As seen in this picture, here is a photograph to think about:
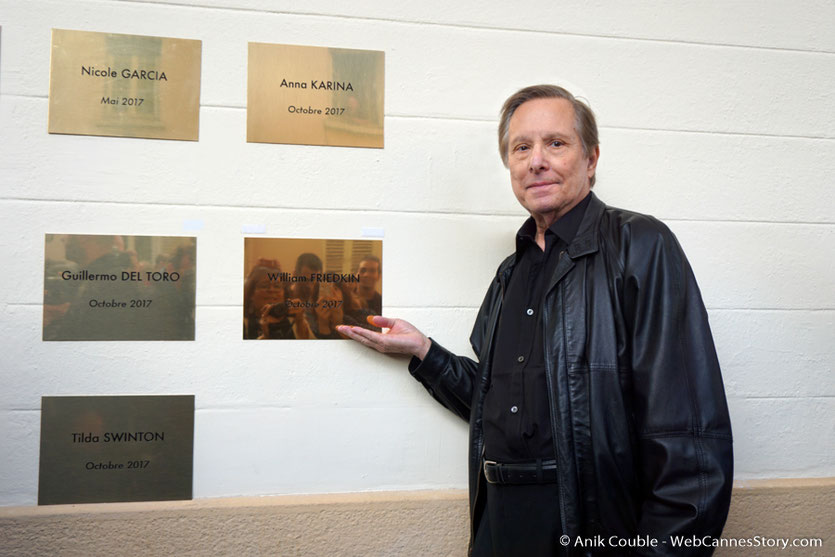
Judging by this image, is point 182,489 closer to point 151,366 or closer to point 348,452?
point 151,366

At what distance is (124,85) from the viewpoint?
62.7 inches

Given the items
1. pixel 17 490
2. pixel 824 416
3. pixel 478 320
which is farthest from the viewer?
pixel 824 416

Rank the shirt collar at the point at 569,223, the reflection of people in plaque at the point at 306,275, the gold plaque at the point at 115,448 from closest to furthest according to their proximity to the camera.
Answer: the shirt collar at the point at 569,223 < the gold plaque at the point at 115,448 < the reflection of people in plaque at the point at 306,275

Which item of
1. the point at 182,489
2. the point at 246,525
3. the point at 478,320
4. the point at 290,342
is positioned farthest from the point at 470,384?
the point at 182,489

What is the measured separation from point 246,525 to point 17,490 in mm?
571

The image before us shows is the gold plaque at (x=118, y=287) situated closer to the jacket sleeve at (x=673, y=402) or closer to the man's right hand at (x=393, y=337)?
the man's right hand at (x=393, y=337)

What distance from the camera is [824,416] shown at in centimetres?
174

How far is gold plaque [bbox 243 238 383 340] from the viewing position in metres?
1.61

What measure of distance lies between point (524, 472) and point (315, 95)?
111 centimetres

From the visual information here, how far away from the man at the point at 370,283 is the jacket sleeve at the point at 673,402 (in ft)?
2.23

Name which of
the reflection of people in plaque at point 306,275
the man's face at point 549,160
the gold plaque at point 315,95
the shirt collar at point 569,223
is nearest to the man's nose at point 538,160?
the man's face at point 549,160

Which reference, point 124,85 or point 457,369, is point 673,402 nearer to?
point 457,369

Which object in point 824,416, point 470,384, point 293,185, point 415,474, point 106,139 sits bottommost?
point 415,474

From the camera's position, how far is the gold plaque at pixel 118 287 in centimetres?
154
